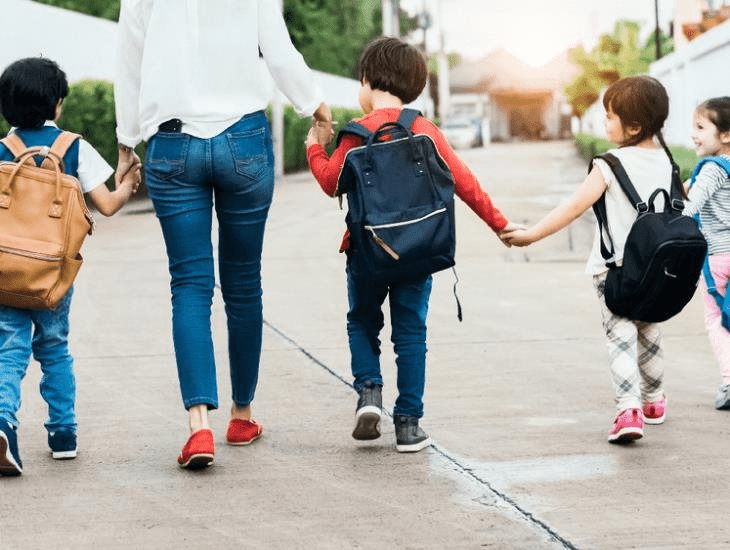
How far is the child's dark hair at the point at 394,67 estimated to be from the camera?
16.1 feet

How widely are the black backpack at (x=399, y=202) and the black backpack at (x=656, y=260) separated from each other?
2.31 ft

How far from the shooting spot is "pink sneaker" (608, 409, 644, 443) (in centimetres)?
498

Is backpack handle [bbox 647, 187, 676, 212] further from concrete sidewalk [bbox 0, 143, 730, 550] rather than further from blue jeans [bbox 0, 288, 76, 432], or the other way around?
blue jeans [bbox 0, 288, 76, 432]

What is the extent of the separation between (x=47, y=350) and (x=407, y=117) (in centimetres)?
155

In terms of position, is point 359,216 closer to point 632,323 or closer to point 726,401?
point 632,323

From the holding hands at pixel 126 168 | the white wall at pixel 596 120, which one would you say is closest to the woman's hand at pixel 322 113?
the holding hands at pixel 126 168

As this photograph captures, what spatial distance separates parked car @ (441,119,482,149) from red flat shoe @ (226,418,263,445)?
48915mm

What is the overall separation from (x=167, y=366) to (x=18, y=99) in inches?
99.9

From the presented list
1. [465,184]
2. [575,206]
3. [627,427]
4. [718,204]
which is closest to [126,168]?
[465,184]

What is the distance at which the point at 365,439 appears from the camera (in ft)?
16.6

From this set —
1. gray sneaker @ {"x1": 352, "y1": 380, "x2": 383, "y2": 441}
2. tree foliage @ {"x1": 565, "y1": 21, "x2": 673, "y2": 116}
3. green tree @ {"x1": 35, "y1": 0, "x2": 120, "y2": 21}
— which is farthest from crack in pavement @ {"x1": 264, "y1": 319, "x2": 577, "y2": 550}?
tree foliage @ {"x1": 565, "y1": 21, "x2": 673, "y2": 116}

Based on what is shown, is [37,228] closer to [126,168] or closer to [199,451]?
[126,168]

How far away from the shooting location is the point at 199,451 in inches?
183

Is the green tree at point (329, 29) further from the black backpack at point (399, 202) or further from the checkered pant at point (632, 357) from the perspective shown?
the black backpack at point (399, 202)
